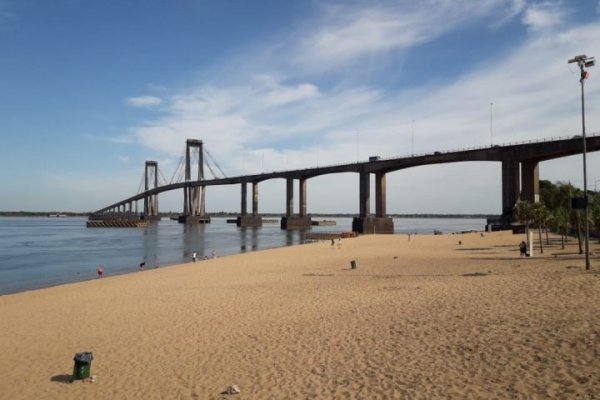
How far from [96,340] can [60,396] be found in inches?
145

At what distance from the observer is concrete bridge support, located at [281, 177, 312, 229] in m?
120

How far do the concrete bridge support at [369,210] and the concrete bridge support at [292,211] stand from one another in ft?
92.7

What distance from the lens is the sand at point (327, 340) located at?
725 cm

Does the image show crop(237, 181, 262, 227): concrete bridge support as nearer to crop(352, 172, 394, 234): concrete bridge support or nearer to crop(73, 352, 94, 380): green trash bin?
crop(352, 172, 394, 234): concrete bridge support

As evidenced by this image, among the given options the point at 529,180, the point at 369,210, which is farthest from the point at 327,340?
the point at 369,210

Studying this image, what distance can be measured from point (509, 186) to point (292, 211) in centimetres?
6847

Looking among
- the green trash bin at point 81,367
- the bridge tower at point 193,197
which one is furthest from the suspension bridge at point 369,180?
the green trash bin at point 81,367

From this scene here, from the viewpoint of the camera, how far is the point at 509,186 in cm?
6234

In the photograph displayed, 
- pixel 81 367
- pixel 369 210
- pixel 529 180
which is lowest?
pixel 81 367

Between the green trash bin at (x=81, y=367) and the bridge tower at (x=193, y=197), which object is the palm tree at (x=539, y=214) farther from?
the bridge tower at (x=193, y=197)

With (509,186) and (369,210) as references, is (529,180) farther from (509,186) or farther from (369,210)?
(369,210)

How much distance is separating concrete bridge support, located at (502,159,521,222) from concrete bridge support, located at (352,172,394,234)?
87.4 ft

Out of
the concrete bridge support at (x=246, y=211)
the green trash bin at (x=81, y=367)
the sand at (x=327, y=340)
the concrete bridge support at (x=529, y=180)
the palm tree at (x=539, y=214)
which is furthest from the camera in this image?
the concrete bridge support at (x=246, y=211)

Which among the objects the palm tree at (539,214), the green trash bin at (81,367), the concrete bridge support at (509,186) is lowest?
the green trash bin at (81,367)
